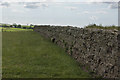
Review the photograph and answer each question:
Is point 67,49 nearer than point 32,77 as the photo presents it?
No

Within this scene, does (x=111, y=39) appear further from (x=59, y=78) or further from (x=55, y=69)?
(x=55, y=69)

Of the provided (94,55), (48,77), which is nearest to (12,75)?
(48,77)

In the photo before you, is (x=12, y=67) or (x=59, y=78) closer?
(x=59, y=78)

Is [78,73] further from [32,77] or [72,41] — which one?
[72,41]

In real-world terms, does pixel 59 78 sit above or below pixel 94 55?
below

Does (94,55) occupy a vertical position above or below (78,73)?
above

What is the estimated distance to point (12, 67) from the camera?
8.98 meters

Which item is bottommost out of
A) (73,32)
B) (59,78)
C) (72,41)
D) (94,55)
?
(59,78)

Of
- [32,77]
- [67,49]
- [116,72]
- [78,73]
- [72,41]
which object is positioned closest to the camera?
[116,72]

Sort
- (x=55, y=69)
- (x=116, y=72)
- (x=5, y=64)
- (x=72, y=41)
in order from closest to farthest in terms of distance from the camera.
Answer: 1. (x=116, y=72)
2. (x=55, y=69)
3. (x=5, y=64)
4. (x=72, y=41)

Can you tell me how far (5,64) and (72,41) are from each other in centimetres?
548

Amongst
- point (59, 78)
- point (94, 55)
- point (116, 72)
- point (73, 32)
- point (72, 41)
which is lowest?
point (59, 78)

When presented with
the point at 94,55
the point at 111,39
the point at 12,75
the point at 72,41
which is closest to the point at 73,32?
the point at 72,41

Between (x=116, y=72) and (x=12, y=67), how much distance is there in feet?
19.6
